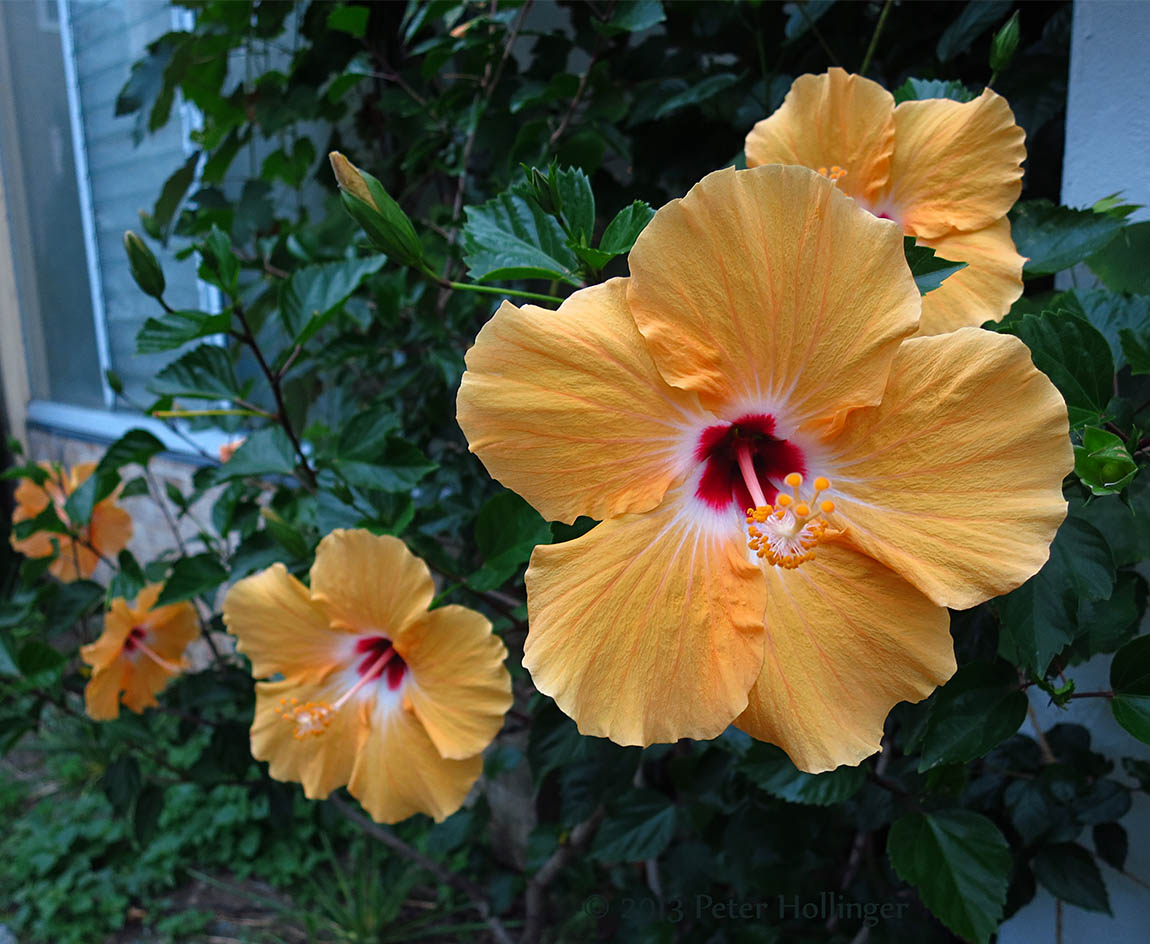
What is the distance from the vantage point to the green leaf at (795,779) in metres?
0.92

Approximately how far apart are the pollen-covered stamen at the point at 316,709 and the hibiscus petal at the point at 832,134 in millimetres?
785

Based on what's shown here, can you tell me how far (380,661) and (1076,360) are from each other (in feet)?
2.88

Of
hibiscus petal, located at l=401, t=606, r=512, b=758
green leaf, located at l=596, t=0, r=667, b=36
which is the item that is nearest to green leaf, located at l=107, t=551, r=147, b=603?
hibiscus petal, located at l=401, t=606, r=512, b=758

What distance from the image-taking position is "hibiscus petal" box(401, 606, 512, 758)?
0.94 m

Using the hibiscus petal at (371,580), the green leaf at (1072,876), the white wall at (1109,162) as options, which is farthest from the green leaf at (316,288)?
the green leaf at (1072,876)

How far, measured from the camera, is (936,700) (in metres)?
0.72

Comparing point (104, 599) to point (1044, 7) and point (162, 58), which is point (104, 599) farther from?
point (1044, 7)

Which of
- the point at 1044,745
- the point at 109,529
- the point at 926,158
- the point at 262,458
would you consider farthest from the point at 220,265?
the point at 109,529

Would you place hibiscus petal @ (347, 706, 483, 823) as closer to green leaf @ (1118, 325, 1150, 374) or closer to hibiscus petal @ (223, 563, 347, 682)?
hibiscus petal @ (223, 563, 347, 682)

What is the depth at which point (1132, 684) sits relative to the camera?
2.31ft

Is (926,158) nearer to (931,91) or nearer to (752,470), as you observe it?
(931,91)

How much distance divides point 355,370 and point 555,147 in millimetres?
906

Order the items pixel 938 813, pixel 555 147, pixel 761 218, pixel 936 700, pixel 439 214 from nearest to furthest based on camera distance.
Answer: pixel 761 218 → pixel 936 700 → pixel 938 813 → pixel 555 147 → pixel 439 214

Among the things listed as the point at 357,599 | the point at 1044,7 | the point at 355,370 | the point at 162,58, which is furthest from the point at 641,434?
the point at 162,58
